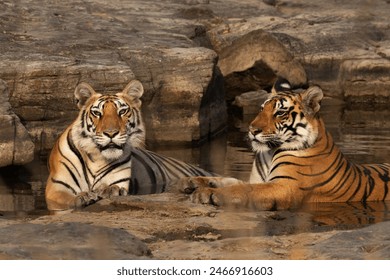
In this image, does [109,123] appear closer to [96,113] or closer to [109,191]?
[96,113]

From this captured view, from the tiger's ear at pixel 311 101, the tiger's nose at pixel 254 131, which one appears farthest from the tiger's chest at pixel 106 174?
the tiger's ear at pixel 311 101

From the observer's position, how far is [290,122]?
25.1 ft

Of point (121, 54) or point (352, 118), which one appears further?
point (352, 118)

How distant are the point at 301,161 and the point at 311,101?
1.40ft

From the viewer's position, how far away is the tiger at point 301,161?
7566mm

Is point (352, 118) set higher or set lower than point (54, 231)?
lower

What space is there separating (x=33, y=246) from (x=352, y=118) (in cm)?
789

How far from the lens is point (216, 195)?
719 cm

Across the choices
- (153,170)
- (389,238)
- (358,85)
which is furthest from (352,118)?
(389,238)

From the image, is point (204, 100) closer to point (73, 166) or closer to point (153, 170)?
point (153, 170)

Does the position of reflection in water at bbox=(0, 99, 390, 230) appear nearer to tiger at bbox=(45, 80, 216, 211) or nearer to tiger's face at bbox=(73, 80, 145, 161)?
tiger at bbox=(45, 80, 216, 211)

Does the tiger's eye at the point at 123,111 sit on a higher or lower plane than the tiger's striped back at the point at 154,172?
higher

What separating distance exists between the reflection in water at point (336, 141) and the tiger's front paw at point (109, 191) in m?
0.40

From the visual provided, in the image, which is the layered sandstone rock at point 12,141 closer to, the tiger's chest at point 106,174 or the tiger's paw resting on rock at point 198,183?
the tiger's chest at point 106,174
